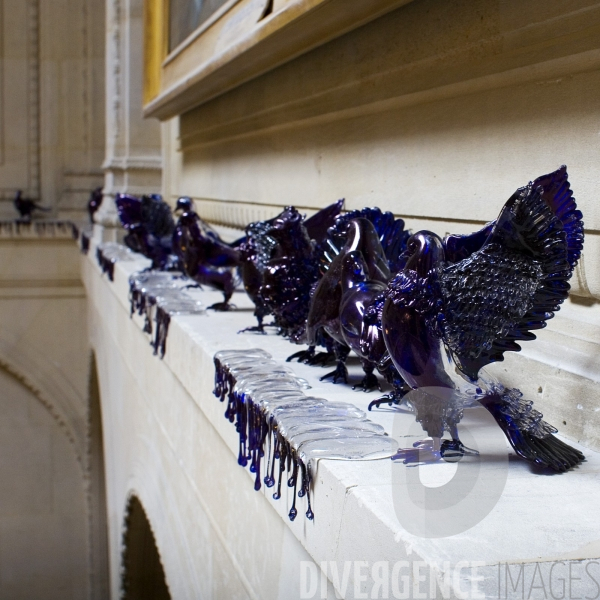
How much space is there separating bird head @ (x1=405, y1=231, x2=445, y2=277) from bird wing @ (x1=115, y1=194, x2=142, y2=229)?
14.0 feet

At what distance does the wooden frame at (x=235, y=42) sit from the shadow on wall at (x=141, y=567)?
2924 mm

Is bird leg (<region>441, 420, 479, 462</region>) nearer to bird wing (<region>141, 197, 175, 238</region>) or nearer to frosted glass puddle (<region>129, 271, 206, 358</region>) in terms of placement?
frosted glass puddle (<region>129, 271, 206, 358</region>)

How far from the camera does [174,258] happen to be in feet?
17.5

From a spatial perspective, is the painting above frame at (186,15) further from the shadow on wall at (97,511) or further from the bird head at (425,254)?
the shadow on wall at (97,511)

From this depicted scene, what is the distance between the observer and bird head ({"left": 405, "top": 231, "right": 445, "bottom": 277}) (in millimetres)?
1609

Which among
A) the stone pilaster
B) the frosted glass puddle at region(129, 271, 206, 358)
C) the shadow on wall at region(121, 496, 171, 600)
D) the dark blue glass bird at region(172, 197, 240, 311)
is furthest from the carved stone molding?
the dark blue glass bird at region(172, 197, 240, 311)

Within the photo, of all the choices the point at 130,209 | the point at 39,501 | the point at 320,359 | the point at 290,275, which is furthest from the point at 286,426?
the point at 39,501

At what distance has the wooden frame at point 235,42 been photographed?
2.91 metres

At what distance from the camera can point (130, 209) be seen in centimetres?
573

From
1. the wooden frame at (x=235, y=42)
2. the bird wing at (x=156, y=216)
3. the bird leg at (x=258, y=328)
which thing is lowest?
the bird leg at (x=258, y=328)

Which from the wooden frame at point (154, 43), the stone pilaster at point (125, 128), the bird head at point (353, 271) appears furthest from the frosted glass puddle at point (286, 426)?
the stone pilaster at point (125, 128)

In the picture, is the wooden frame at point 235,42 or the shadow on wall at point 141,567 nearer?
the wooden frame at point 235,42

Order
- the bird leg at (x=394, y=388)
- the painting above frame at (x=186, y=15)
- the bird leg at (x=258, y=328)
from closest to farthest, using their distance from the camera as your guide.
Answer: the bird leg at (x=394, y=388) → the bird leg at (x=258, y=328) → the painting above frame at (x=186, y=15)

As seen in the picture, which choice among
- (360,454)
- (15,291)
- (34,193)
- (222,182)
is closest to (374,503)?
(360,454)
